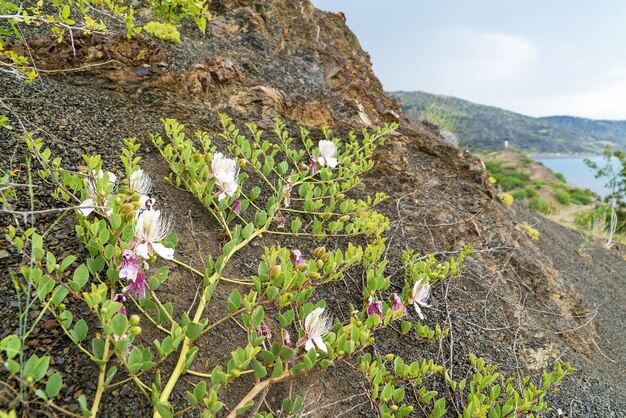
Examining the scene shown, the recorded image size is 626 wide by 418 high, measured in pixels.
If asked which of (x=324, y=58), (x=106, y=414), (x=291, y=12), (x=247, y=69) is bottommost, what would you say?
(x=106, y=414)

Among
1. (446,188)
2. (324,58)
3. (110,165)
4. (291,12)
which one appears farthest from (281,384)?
(291,12)

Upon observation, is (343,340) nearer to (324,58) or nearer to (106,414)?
(106,414)

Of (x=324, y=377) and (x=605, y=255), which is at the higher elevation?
(x=324, y=377)

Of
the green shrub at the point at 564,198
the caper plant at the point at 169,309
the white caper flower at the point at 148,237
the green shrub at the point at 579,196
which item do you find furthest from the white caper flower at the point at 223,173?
the green shrub at the point at 579,196

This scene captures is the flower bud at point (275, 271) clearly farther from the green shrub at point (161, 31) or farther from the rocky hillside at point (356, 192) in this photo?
the green shrub at point (161, 31)

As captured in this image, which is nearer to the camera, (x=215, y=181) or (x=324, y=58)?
(x=215, y=181)

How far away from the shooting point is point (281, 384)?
4.39 feet

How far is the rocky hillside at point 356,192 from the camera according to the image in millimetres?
1437

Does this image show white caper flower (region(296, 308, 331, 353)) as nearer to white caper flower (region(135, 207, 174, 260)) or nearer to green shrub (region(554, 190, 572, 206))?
white caper flower (region(135, 207, 174, 260))

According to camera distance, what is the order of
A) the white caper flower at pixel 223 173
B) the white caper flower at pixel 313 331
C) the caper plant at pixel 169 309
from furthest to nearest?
the white caper flower at pixel 223 173
the white caper flower at pixel 313 331
the caper plant at pixel 169 309

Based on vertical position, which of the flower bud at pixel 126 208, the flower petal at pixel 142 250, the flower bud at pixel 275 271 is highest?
the flower bud at pixel 126 208

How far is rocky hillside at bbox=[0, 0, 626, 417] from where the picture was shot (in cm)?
144

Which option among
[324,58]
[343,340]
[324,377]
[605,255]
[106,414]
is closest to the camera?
[106,414]

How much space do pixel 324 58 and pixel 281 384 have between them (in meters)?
3.90
